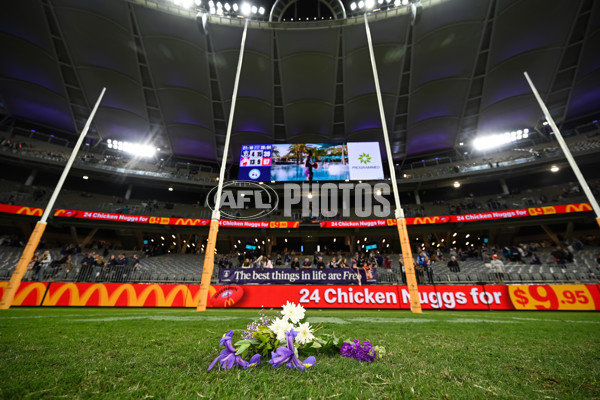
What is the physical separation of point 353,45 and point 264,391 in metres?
26.9

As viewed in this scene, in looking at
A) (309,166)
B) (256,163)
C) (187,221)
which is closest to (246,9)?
(256,163)

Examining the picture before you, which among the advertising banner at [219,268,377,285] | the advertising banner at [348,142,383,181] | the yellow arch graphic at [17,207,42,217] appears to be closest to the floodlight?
the advertising banner at [348,142,383,181]

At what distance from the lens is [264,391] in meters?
1.38

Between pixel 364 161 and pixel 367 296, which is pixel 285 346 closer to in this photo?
pixel 367 296

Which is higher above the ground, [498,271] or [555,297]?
[498,271]

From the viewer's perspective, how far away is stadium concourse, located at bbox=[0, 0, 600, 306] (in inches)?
805

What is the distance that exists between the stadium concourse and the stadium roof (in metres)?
0.15

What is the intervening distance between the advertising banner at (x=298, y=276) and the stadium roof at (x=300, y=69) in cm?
2036

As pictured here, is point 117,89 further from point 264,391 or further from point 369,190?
point 264,391

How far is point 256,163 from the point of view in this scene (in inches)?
1056

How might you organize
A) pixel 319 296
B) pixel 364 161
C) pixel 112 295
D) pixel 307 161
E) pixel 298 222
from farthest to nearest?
pixel 307 161 < pixel 364 161 < pixel 298 222 < pixel 319 296 < pixel 112 295

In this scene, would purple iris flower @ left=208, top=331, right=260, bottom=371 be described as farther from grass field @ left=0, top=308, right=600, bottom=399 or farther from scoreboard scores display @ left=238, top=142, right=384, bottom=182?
scoreboard scores display @ left=238, top=142, right=384, bottom=182

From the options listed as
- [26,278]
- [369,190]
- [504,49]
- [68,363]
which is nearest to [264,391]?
[68,363]

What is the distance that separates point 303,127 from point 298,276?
21.7 meters
